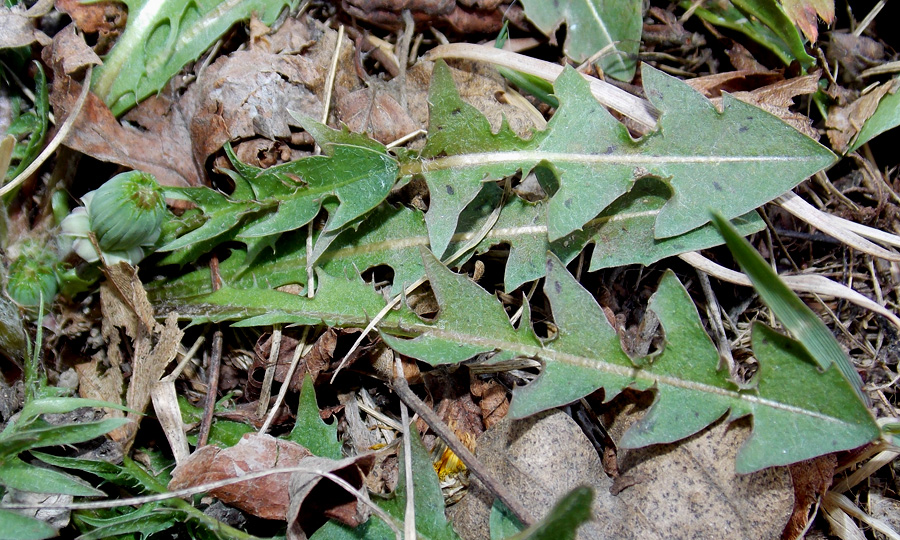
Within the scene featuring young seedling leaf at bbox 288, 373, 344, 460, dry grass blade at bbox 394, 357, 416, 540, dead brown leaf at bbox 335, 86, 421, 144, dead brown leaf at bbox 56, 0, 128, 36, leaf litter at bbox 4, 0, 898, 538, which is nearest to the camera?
dry grass blade at bbox 394, 357, 416, 540

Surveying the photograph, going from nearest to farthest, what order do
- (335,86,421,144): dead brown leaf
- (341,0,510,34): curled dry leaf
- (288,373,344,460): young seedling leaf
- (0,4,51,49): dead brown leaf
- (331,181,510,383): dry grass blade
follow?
(288,373,344,460): young seedling leaf → (331,181,510,383): dry grass blade → (0,4,51,49): dead brown leaf → (335,86,421,144): dead brown leaf → (341,0,510,34): curled dry leaf

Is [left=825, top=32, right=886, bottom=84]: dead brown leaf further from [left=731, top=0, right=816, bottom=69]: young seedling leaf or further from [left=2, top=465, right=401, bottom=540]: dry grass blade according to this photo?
[left=2, top=465, right=401, bottom=540]: dry grass blade

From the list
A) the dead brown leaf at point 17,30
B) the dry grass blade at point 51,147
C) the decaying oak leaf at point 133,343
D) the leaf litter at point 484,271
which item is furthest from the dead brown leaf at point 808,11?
the dead brown leaf at point 17,30

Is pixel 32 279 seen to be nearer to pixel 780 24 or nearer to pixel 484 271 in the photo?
pixel 484 271

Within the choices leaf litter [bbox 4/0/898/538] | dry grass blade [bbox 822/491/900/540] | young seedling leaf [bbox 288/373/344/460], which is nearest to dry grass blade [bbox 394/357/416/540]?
leaf litter [bbox 4/0/898/538]

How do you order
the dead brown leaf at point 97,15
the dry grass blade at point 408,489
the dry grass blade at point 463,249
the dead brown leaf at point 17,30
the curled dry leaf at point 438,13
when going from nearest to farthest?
the dry grass blade at point 408,489
the dry grass blade at point 463,249
the dead brown leaf at point 17,30
the dead brown leaf at point 97,15
the curled dry leaf at point 438,13

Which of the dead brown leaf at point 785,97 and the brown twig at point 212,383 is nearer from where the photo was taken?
the brown twig at point 212,383

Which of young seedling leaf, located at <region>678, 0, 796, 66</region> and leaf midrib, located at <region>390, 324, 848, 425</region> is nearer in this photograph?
leaf midrib, located at <region>390, 324, 848, 425</region>

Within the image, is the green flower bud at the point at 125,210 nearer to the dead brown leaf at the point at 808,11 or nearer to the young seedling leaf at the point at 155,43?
the young seedling leaf at the point at 155,43
